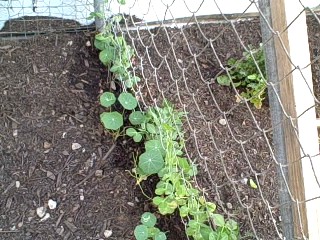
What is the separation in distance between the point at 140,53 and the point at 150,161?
69 cm

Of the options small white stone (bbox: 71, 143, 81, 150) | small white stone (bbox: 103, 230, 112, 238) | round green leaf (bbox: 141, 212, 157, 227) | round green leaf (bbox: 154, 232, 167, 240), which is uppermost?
round green leaf (bbox: 154, 232, 167, 240)

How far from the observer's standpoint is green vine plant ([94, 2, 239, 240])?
1.98 meters

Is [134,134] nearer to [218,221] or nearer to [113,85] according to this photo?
[113,85]

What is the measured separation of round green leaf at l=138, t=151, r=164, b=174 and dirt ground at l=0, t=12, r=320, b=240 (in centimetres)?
15

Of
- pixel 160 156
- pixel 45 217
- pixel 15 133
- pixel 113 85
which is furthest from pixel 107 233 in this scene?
pixel 113 85

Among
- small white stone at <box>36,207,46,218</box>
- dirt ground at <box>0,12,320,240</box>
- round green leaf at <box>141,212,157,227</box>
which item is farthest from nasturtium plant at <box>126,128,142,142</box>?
→ small white stone at <box>36,207,46,218</box>

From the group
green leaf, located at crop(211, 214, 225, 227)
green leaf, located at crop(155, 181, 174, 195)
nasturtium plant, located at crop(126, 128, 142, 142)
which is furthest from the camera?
nasturtium plant, located at crop(126, 128, 142, 142)

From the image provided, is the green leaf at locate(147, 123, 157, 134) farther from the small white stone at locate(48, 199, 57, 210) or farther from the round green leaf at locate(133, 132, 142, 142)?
the small white stone at locate(48, 199, 57, 210)

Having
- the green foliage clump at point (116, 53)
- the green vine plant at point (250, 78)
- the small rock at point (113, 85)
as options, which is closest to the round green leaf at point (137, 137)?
the green foliage clump at point (116, 53)

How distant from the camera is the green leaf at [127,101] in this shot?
95.0 inches

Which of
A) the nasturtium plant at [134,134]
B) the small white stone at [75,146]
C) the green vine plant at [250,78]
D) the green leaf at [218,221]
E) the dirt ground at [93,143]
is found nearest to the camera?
the green leaf at [218,221]

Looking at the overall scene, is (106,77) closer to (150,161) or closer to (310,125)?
(150,161)

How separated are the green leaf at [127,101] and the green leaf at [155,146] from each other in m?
0.23

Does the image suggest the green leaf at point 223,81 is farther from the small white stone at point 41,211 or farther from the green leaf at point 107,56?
the small white stone at point 41,211
